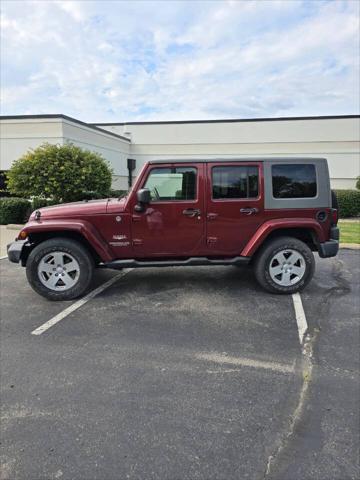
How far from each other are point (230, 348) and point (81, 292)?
7.70ft

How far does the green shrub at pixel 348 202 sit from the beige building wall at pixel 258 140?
23.1 feet

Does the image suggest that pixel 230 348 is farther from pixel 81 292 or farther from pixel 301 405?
pixel 81 292

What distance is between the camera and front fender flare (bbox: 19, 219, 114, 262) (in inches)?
175

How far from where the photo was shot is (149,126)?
23.1 m

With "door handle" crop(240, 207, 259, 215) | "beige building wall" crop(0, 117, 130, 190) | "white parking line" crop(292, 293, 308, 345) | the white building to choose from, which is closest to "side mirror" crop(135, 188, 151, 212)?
"door handle" crop(240, 207, 259, 215)

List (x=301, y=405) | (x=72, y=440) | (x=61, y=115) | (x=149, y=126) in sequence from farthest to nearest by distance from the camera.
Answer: (x=149, y=126)
(x=61, y=115)
(x=301, y=405)
(x=72, y=440)

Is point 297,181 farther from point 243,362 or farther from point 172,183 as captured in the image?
point 243,362

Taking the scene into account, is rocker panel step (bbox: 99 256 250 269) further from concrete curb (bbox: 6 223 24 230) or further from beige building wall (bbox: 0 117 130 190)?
beige building wall (bbox: 0 117 130 190)

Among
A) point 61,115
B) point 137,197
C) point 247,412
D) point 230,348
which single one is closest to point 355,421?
point 247,412

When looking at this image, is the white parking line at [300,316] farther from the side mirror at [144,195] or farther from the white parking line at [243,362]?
the side mirror at [144,195]

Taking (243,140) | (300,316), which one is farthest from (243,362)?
(243,140)

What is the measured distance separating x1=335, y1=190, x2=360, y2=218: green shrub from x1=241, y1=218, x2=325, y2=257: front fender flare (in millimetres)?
11443

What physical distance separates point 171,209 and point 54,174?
23.6 feet

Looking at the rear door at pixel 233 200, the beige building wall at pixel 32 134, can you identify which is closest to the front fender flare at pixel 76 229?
the rear door at pixel 233 200
